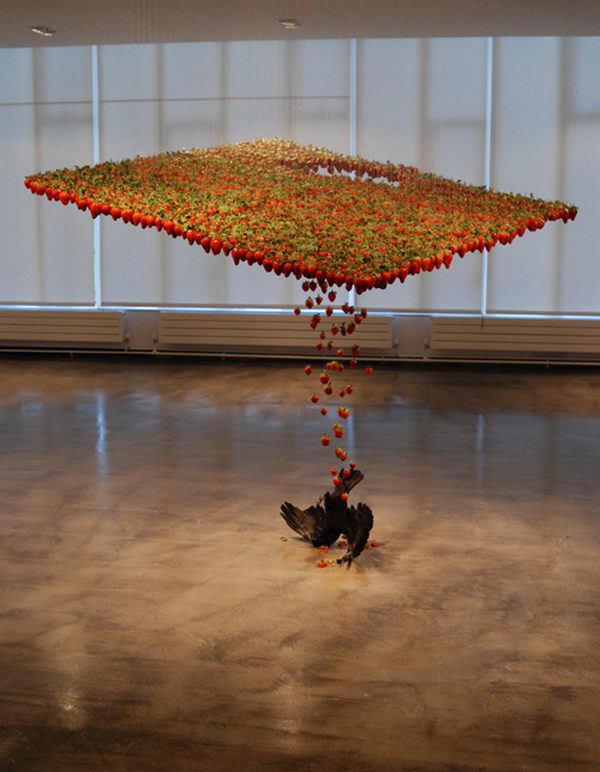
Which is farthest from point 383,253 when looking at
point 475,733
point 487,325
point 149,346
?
point 149,346

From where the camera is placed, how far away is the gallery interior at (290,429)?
3807mm

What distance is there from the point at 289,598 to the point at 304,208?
74.0 inches

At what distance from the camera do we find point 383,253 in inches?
176

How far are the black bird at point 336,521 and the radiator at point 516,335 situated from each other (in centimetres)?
620

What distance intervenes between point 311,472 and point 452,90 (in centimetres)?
605

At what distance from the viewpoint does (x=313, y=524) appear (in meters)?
5.64

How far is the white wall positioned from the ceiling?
2.17 meters

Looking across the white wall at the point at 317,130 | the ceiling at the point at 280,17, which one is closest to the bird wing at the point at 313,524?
the ceiling at the point at 280,17

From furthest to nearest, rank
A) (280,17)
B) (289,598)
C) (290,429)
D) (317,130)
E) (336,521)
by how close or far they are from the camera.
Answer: (317,130)
(290,429)
(280,17)
(336,521)
(289,598)

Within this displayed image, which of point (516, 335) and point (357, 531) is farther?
point (516, 335)

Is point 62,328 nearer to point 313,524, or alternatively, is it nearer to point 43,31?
point 43,31

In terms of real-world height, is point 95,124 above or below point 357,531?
above

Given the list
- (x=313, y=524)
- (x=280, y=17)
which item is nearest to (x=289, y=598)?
(x=313, y=524)

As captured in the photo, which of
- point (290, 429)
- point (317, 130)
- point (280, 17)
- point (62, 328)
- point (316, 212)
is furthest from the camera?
point (62, 328)
